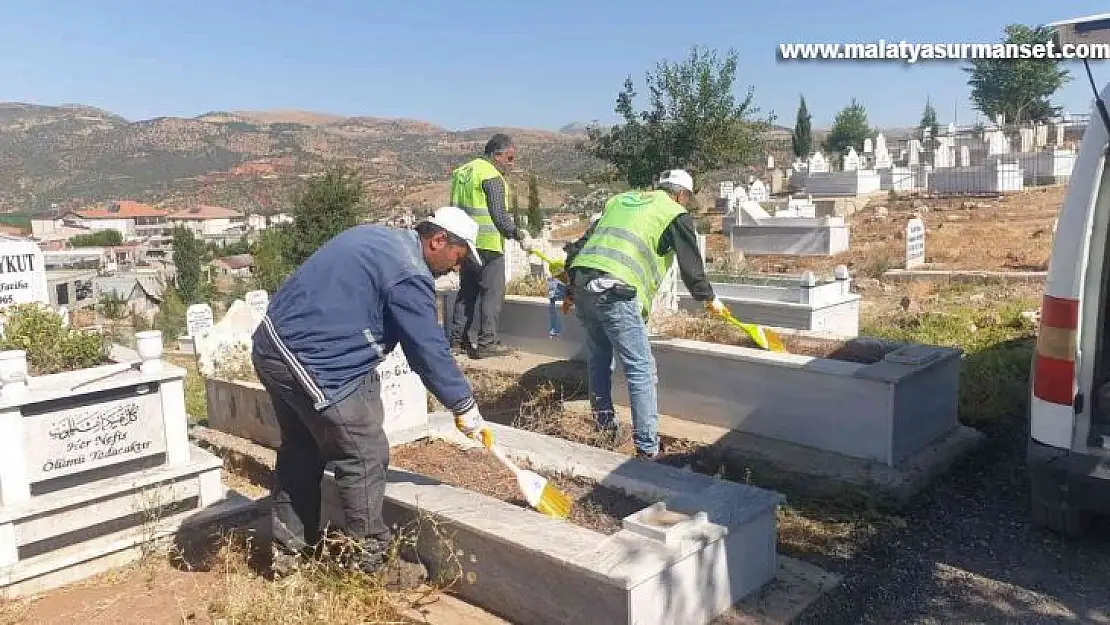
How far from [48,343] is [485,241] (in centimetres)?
315

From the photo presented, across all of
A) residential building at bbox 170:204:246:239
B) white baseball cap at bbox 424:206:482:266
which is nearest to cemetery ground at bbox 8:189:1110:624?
white baseball cap at bbox 424:206:482:266

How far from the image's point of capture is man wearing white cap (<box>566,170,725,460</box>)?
4535 mm

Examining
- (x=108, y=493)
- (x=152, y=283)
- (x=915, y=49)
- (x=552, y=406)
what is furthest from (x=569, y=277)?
(x=152, y=283)

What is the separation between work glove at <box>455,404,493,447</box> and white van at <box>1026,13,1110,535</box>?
212cm

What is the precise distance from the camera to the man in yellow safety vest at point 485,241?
648 centimetres

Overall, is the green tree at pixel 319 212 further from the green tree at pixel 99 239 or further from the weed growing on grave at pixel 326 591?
the green tree at pixel 99 239

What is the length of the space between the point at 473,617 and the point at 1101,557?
2560mm

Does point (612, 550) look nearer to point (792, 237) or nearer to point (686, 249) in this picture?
point (686, 249)

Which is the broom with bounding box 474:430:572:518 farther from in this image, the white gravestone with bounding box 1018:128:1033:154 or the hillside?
the hillside

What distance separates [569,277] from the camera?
4926 millimetres

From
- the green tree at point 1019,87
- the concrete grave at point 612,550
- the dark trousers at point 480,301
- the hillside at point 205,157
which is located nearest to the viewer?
the concrete grave at point 612,550

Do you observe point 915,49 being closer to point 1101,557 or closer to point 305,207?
point 1101,557

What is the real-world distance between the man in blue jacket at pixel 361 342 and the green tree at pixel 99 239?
292 ft

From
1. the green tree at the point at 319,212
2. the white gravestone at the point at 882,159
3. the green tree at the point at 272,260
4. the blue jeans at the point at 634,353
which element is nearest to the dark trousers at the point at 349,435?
the blue jeans at the point at 634,353
